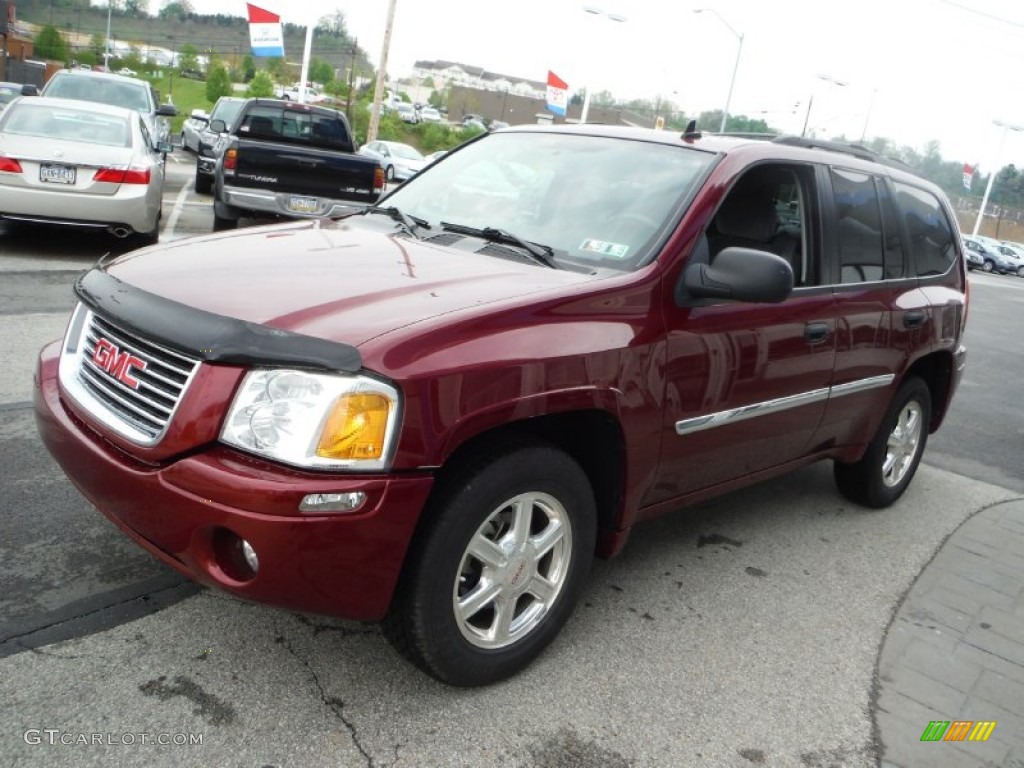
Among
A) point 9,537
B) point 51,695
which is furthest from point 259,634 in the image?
point 9,537

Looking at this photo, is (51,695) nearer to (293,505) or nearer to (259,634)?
(259,634)

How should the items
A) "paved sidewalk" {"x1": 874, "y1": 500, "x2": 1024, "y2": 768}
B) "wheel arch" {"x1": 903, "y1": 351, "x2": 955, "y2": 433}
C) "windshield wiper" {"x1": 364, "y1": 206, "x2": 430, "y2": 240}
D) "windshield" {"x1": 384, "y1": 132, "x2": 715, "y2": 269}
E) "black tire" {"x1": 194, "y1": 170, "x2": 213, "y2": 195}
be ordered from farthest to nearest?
1. "black tire" {"x1": 194, "y1": 170, "x2": 213, "y2": 195}
2. "wheel arch" {"x1": 903, "y1": 351, "x2": 955, "y2": 433}
3. "windshield wiper" {"x1": 364, "y1": 206, "x2": 430, "y2": 240}
4. "windshield" {"x1": 384, "y1": 132, "x2": 715, "y2": 269}
5. "paved sidewalk" {"x1": 874, "y1": 500, "x2": 1024, "y2": 768}

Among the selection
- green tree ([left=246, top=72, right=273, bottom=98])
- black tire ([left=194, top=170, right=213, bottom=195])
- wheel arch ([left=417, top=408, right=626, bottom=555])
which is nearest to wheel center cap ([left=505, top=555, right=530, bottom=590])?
wheel arch ([left=417, top=408, right=626, bottom=555])

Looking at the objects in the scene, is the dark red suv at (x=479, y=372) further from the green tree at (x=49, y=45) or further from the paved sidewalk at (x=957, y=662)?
the green tree at (x=49, y=45)

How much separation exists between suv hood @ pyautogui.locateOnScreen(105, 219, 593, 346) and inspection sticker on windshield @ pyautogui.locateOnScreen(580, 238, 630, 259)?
0.73ft

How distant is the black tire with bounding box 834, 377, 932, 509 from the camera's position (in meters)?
4.92

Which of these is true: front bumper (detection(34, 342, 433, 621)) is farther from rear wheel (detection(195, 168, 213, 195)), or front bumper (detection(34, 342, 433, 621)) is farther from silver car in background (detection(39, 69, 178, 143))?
rear wheel (detection(195, 168, 213, 195))

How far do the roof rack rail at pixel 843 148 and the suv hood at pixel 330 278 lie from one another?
64.3 inches

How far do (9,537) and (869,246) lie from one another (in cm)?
385

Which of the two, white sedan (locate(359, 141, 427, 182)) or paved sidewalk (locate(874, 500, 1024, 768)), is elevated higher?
paved sidewalk (locate(874, 500, 1024, 768))

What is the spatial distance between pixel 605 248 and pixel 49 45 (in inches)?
3257

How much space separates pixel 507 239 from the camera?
11.5 ft

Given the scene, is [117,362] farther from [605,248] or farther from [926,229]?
[926,229]

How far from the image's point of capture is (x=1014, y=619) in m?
4.08
